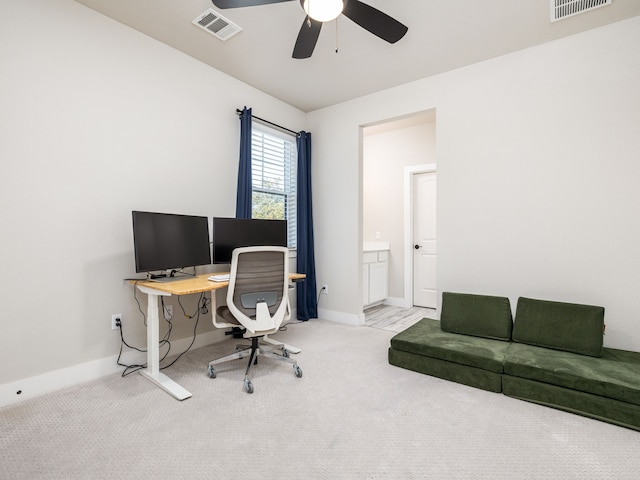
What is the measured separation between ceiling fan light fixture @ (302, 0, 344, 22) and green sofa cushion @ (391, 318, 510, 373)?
2411mm

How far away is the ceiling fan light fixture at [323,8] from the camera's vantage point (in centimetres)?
173

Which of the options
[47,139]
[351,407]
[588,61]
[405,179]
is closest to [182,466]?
[351,407]

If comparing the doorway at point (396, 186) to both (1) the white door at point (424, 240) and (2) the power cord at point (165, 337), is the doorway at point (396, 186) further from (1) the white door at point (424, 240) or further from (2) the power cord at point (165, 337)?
(2) the power cord at point (165, 337)

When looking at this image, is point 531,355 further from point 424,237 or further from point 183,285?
point 424,237

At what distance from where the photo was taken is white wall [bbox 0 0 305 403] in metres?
2.12

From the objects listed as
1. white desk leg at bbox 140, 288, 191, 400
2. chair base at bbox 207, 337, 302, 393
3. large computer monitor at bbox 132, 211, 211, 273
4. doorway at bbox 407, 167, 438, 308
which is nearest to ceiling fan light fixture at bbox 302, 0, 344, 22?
large computer monitor at bbox 132, 211, 211, 273

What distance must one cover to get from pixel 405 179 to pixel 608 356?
337 centimetres

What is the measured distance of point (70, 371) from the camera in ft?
7.68

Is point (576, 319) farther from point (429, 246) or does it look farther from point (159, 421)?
point (159, 421)

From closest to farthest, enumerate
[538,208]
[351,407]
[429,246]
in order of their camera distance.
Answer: [351,407]
[538,208]
[429,246]

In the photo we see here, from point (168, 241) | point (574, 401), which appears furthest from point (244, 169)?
point (574, 401)

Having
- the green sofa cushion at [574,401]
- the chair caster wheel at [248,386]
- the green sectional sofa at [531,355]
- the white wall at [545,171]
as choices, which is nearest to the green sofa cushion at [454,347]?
the green sectional sofa at [531,355]

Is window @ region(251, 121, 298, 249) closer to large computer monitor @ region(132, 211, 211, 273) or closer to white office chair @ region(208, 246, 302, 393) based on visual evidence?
large computer monitor @ region(132, 211, 211, 273)

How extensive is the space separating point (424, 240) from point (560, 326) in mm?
2631
